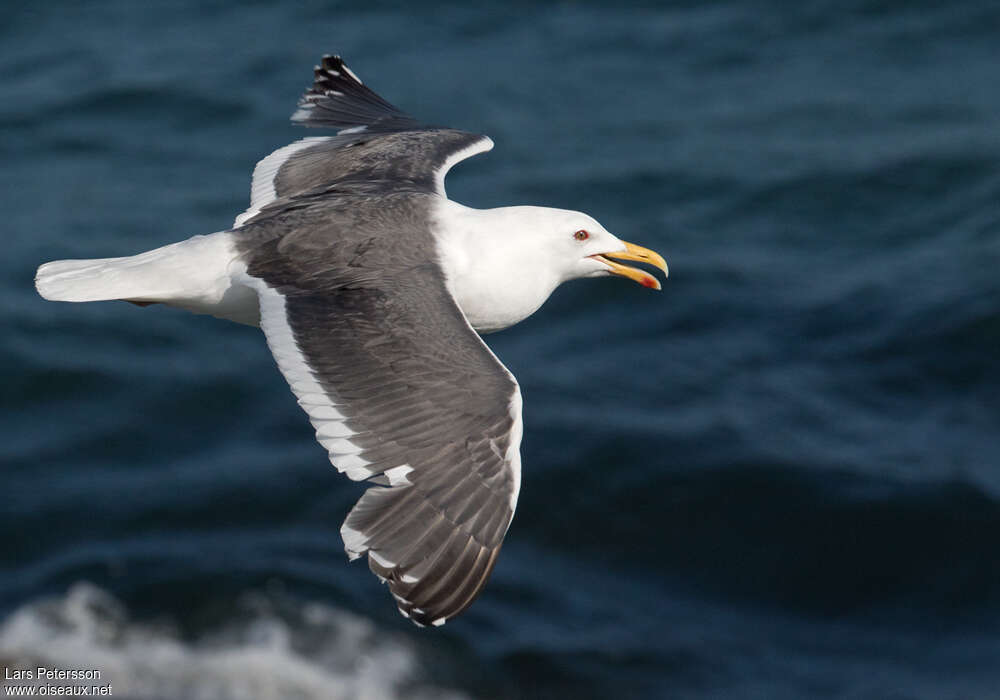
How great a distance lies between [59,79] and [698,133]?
646 cm

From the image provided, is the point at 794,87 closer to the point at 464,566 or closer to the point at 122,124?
the point at 122,124

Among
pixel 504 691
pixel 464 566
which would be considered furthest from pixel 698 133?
pixel 464 566

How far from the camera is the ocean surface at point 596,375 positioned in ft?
27.7

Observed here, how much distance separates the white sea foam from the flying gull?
276 centimetres

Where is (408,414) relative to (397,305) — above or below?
below

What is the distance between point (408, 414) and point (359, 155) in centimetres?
250

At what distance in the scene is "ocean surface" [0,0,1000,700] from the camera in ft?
27.7

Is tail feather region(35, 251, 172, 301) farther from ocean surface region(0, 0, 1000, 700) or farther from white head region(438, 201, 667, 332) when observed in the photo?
ocean surface region(0, 0, 1000, 700)

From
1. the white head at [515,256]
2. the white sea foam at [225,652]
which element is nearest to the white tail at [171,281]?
the white head at [515,256]

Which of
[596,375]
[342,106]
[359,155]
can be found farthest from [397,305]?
[596,375]

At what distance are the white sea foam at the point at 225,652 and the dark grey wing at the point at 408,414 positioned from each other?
3.25 metres

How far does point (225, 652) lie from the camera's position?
844 cm

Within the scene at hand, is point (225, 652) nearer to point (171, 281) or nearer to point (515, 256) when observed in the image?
point (171, 281)

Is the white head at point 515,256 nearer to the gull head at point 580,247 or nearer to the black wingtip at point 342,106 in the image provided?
the gull head at point 580,247
